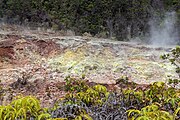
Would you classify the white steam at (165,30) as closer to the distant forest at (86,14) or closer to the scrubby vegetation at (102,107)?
the distant forest at (86,14)

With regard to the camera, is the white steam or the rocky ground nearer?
the rocky ground

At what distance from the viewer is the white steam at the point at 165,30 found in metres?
12.9

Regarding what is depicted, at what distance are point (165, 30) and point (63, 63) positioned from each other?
6.10 m

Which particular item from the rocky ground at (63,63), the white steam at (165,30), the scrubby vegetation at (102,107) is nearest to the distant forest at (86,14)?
the white steam at (165,30)

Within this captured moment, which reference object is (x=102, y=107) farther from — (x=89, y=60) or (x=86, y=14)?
(x=86, y=14)

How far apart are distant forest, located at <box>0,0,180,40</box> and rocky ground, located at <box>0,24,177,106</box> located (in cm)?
342

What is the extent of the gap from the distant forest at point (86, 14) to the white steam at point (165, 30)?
21cm

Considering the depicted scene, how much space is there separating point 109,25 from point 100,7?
2.58ft

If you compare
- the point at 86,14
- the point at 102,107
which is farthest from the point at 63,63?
the point at 86,14

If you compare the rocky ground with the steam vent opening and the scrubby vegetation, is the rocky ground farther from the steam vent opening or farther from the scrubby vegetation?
the scrubby vegetation

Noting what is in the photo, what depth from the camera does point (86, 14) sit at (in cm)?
1351

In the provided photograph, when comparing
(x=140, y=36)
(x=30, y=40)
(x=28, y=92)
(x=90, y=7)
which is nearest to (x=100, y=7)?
(x=90, y=7)

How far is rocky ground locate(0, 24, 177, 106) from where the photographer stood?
7035 mm

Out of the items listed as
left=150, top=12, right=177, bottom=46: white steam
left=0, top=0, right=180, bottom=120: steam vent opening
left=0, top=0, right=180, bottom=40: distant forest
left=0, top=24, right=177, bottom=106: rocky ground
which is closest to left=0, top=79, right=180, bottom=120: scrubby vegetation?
left=0, top=0, right=180, bottom=120: steam vent opening
